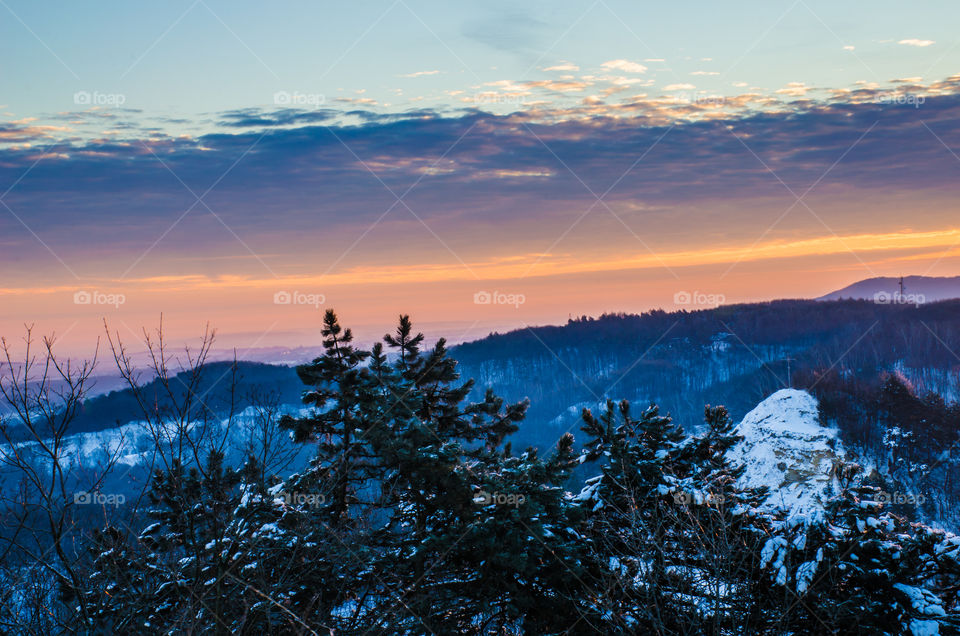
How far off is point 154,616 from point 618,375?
18501cm

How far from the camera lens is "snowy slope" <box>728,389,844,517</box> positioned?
9581 centimetres

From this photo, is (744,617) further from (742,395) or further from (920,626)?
(742,395)

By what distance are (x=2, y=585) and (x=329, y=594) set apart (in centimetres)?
745

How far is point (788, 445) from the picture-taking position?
10681 centimetres

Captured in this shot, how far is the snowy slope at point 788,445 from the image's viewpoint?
3772 inches

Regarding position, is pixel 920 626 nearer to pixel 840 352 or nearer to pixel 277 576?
pixel 277 576

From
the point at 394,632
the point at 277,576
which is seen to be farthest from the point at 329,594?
the point at 394,632

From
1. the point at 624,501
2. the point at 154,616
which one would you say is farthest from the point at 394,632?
the point at 624,501

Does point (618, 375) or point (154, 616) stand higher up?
point (618, 375)

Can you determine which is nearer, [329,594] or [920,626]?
[920,626]

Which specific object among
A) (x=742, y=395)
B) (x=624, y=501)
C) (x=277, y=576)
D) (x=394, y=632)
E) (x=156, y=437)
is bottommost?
(x=394, y=632)

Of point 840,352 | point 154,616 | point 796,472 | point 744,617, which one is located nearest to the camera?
point 744,617

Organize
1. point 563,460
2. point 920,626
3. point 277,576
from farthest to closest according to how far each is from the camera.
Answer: point 563,460 < point 277,576 < point 920,626

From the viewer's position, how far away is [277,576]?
596 inches
